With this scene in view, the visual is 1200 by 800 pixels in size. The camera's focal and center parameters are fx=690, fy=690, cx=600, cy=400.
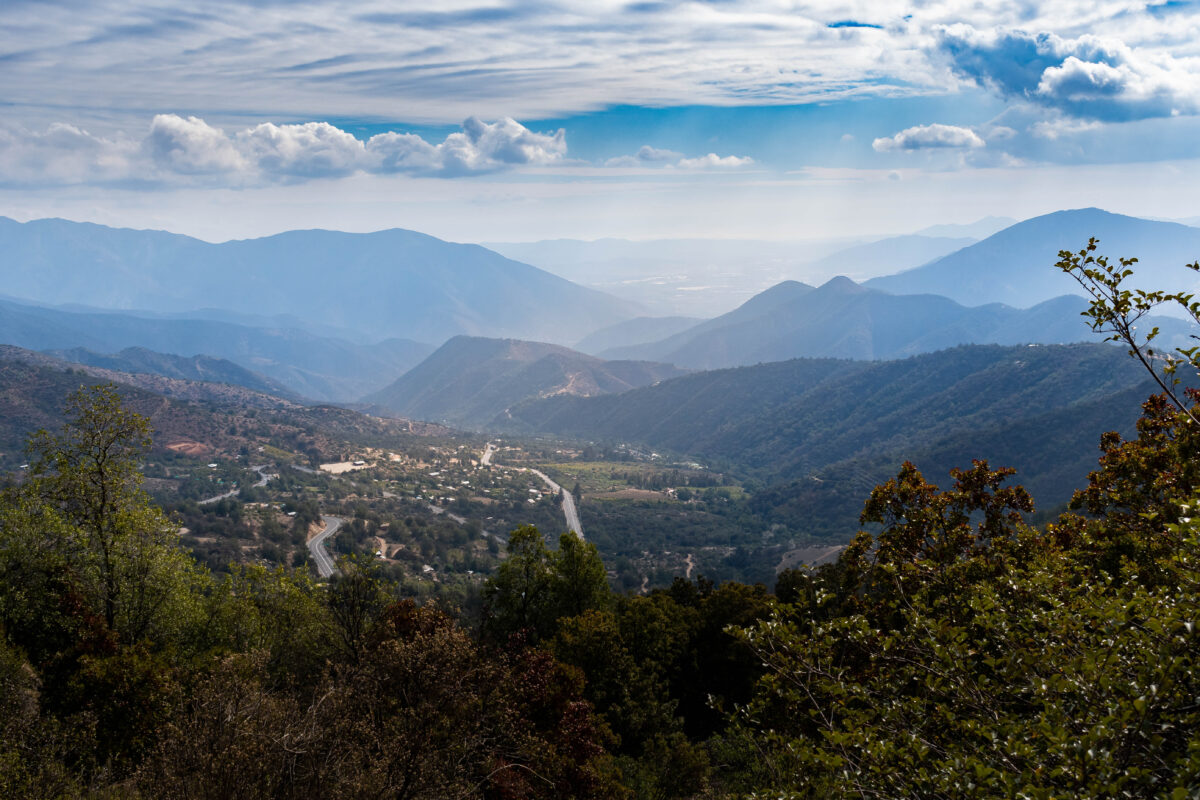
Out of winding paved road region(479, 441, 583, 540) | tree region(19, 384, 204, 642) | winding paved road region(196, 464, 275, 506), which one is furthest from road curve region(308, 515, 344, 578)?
tree region(19, 384, 204, 642)

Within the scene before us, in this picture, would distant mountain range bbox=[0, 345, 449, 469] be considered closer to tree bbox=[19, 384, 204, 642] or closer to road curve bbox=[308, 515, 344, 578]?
road curve bbox=[308, 515, 344, 578]

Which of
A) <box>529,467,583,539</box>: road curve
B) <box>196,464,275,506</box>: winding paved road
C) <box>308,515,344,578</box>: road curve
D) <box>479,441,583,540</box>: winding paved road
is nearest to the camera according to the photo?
<box>308,515,344,578</box>: road curve

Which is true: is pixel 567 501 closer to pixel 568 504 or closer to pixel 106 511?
pixel 568 504

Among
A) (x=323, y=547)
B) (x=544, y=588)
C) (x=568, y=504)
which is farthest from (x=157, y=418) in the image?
(x=544, y=588)

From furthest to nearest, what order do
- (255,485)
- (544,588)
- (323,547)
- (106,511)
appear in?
(255,485)
(323,547)
(544,588)
(106,511)

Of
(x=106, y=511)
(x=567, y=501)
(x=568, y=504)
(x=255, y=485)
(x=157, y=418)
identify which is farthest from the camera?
(x=157, y=418)

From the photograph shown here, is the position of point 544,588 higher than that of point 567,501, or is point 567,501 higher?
point 544,588

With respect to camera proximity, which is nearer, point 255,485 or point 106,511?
point 106,511

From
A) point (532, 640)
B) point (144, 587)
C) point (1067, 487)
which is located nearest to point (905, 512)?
point (532, 640)
